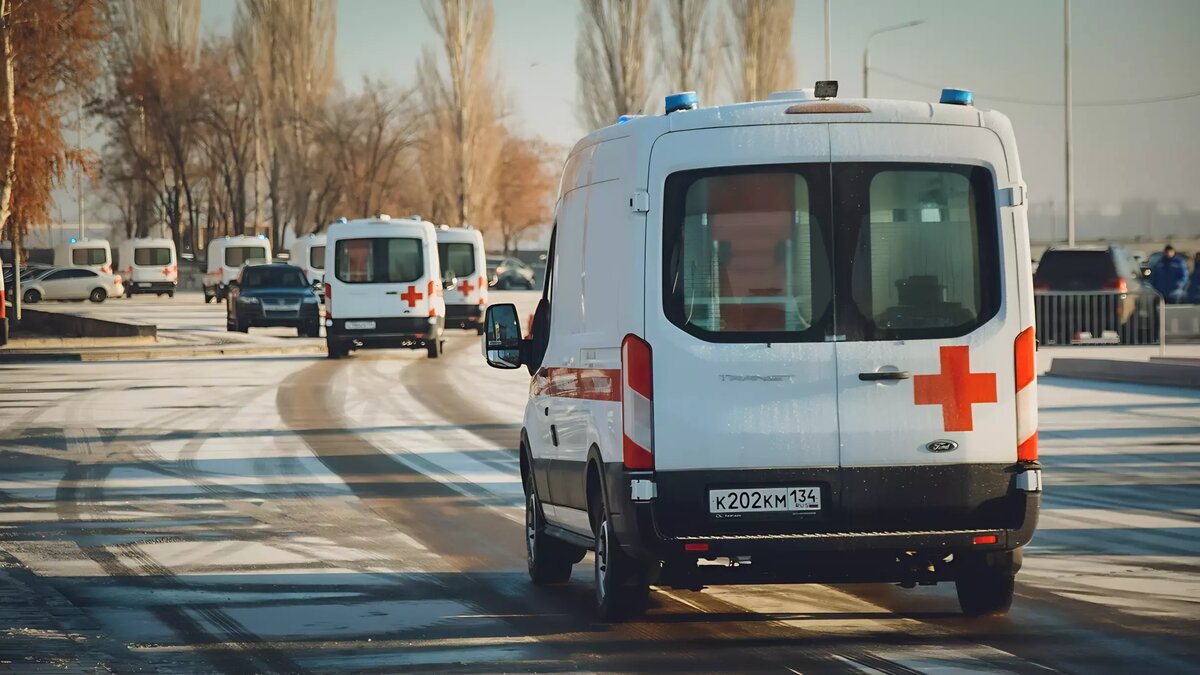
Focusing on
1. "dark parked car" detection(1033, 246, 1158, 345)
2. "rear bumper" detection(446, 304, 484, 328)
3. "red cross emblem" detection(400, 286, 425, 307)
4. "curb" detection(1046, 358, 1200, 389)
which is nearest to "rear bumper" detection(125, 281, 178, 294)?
"rear bumper" detection(446, 304, 484, 328)

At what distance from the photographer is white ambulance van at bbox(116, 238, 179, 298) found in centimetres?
7888

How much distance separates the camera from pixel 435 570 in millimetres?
10227

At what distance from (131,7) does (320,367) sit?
55.1m

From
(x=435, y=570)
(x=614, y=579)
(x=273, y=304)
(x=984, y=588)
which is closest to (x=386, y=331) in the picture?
(x=273, y=304)

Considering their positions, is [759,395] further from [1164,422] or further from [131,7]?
[131,7]

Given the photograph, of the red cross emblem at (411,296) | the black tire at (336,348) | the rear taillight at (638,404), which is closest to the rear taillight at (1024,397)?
the rear taillight at (638,404)

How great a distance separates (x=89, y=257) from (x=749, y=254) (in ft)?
256

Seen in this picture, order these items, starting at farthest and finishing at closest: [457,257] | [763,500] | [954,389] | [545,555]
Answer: [457,257] → [545,555] → [954,389] → [763,500]

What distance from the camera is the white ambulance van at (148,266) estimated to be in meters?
78.9

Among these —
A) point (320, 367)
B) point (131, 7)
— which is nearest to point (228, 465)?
point (320, 367)

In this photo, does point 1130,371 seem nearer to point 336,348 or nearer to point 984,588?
point 336,348

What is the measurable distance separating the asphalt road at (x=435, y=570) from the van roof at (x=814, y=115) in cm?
216

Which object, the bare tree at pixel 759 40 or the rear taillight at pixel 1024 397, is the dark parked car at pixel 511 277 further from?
the rear taillight at pixel 1024 397

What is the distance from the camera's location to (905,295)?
782 cm
